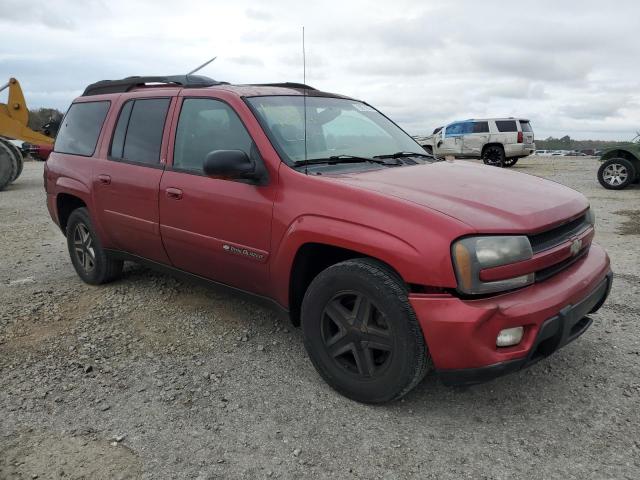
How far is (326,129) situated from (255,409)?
1.87 meters

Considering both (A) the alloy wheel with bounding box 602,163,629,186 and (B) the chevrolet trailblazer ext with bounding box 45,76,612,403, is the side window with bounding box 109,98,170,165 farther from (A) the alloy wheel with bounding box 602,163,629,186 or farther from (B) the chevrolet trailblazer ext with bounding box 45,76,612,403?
(A) the alloy wheel with bounding box 602,163,629,186

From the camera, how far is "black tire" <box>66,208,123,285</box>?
4.68 metres

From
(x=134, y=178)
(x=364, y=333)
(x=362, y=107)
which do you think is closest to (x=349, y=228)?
(x=364, y=333)

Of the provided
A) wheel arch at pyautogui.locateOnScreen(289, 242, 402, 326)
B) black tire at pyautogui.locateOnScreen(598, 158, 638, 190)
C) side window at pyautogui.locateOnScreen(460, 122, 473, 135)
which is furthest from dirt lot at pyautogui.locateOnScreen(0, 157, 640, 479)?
side window at pyautogui.locateOnScreen(460, 122, 473, 135)

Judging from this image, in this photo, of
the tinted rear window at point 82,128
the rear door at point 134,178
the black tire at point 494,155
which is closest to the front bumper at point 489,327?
the rear door at point 134,178

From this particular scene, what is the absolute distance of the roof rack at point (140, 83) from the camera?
3988 mm

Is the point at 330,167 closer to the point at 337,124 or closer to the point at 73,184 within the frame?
the point at 337,124

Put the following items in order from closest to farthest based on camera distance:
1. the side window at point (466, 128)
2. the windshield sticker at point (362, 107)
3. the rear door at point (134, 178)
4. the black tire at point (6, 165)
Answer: the rear door at point (134, 178) → the windshield sticker at point (362, 107) → the black tire at point (6, 165) → the side window at point (466, 128)

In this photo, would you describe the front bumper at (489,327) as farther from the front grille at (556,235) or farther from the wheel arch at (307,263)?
the wheel arch at (307,263)

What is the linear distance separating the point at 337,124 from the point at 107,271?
2.56 m

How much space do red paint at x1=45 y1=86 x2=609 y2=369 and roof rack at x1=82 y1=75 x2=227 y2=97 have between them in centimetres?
16

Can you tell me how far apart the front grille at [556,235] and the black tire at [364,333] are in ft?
2.32

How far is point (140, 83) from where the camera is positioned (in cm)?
441

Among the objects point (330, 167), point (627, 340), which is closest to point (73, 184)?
point (330, 167)
